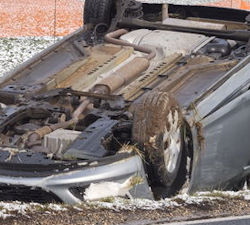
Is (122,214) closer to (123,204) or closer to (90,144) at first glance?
(123,204)

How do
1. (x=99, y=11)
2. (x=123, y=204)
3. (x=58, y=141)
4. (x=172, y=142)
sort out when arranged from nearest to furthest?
(x=123, y=204)
(x=172, y=142)
(x=58, y=141)
(x=99, y=11)

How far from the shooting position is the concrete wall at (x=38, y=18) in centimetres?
1405

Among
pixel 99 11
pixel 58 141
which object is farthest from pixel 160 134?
pixel 99 11

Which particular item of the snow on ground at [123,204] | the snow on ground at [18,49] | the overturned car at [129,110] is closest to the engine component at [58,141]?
the overturned car at [129,110]

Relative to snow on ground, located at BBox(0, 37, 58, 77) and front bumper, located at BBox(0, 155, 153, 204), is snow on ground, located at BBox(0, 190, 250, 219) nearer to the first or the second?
front bumper, located at BBox(0, 155, 153, 204)

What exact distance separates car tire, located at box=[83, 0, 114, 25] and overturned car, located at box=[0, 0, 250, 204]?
0.01 m

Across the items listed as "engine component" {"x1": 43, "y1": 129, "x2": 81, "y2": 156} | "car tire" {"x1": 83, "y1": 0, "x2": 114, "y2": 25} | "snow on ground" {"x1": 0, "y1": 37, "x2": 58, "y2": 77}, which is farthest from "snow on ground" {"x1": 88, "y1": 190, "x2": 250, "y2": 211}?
"snow on ground" {"x1": 0, "y1": 37, "x2": 58, "y2": 77}

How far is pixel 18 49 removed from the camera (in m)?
12.6

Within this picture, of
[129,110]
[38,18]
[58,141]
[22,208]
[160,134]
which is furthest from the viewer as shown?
[38,18]

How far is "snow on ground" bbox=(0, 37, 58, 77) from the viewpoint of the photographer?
38.7 feet

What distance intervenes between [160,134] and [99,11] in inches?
141

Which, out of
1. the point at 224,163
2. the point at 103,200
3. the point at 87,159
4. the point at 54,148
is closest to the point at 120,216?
the point at 103,200

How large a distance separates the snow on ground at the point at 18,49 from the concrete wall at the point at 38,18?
1.72 ft

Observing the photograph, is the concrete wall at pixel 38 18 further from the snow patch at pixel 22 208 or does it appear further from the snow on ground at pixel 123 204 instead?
the snow patch at pixel 22 208
